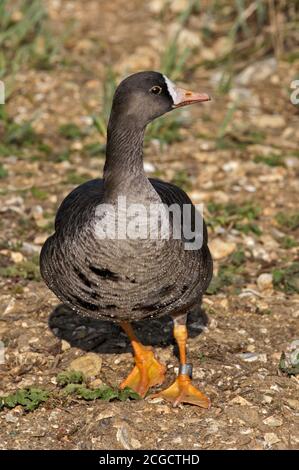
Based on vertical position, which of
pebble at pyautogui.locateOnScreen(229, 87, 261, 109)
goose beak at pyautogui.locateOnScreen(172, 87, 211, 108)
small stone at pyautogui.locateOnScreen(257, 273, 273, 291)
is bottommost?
small stone at pyautogui.locateOnScreen(257, 273, 273, 291)

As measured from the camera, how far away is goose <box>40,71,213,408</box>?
471 cm

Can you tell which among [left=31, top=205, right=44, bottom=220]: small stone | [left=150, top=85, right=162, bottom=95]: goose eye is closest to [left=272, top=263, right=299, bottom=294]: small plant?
[left=31, top=205, right=44, bottom=220]: small stone

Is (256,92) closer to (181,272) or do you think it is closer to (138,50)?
(138,50)

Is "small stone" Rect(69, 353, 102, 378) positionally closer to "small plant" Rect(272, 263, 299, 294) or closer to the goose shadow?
the goose shadow

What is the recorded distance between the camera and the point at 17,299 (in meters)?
6.31

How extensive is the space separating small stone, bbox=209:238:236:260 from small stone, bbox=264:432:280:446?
7.46ft

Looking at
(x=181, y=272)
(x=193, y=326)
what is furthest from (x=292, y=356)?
(x=181, y=272)

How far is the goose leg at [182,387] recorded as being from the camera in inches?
205

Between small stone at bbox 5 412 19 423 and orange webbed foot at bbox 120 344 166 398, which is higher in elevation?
orange webbed foot at bbox 120 344 166 398

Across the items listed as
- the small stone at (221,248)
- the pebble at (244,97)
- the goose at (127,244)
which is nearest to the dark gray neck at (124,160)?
the goose at (127,244)
